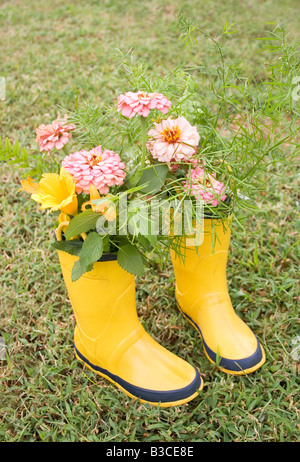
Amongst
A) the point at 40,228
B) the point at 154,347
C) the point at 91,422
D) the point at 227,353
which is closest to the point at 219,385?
the point at 227,353

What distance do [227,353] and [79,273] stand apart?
487 millimetres

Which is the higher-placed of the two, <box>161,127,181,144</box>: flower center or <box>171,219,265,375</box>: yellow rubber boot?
<box>161,127,181,144</box>: flower center

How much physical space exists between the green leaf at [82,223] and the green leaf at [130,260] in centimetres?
9

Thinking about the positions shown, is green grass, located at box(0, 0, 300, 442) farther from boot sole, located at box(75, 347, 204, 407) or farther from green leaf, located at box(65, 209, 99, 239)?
green leaf, located at box(65, 209, 99, 239)

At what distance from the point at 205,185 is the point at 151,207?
0.12 meters

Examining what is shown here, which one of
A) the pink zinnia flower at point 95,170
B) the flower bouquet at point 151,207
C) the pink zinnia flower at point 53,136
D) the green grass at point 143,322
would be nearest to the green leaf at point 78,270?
the flower bouquet at point 151,207

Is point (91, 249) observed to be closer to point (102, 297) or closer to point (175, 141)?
point (102, 297)

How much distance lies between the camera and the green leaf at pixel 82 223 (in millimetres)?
873

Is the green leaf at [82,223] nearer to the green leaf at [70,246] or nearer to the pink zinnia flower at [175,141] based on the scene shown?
the green leaf at [70,246]

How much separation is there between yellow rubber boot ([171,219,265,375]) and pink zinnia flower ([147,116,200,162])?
26 cm

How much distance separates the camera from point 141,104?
0.83m

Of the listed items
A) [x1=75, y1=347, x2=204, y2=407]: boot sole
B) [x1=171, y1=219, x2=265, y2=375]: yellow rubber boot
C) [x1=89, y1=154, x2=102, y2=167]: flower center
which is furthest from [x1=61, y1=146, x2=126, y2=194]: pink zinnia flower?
[x1=75, y1=347, x2=204, y2=407]: boot sole

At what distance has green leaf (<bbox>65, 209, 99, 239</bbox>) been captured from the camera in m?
0.87

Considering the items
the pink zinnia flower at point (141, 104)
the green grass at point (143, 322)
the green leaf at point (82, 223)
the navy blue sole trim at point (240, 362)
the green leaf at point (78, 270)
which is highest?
the pink zinnia flower at point (141, 104)
